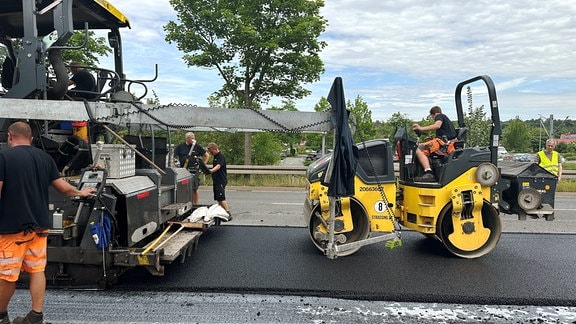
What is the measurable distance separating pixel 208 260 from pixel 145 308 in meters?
1.47

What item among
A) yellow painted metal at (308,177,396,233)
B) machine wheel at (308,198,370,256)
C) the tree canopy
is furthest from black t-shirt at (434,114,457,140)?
the tree canopy

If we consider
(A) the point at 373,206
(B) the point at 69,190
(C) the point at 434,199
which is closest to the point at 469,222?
(C) the point at 434,199

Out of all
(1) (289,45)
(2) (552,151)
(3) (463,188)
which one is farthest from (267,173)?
(3) (463,188)

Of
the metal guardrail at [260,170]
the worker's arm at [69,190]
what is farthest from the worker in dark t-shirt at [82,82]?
the metal guardrail at [260,170]

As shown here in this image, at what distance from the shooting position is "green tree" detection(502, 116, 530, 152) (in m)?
58.0

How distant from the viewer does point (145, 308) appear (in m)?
3.74

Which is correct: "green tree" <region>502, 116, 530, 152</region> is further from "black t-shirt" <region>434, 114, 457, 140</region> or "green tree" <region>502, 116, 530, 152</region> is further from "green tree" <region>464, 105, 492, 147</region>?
"black t-shirt" <region>434, 114, 457, 140</region>

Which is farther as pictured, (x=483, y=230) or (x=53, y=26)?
(x=483, y=230)

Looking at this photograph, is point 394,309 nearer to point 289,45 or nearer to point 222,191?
point 222,191

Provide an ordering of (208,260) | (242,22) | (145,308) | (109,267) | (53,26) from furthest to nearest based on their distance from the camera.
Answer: (242,22)
(208,260)
(53,26)
(109,267)
(145,308)

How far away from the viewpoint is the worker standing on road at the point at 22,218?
325 cm

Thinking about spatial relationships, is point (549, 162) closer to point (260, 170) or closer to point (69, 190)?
point (69, 190)

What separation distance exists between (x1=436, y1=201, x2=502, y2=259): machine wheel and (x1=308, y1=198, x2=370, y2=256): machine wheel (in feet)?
3.08

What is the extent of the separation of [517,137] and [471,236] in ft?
200
